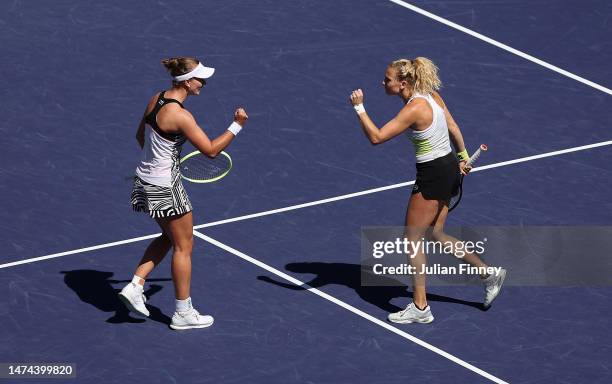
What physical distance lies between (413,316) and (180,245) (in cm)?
215

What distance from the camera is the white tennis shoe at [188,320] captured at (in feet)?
45.4

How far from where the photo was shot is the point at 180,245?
13609 mm

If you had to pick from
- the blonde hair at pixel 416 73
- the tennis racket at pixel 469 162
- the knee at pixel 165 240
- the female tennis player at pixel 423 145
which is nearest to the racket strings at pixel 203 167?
the knee at pixel 165 240

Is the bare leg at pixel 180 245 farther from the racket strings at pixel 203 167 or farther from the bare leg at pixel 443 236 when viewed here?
the bare leg at pixel 443 236

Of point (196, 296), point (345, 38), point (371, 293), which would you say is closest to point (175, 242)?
point (196, 296)

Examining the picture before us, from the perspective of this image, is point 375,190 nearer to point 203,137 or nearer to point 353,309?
point 353,309

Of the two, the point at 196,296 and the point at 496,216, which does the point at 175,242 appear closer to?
the point at 196,296

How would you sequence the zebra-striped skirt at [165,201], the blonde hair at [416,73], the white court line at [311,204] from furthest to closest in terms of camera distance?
the white court line at [311,204], the blonde hair at [416,73], the zebra-striped skirt at [165,201]

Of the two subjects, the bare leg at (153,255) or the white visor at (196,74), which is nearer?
the white visor at (196,74)

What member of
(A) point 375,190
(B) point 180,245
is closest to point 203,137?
(B) point 180,245

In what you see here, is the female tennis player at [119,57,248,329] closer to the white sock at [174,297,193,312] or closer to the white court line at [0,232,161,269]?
the white sock at [174,297,193,312]

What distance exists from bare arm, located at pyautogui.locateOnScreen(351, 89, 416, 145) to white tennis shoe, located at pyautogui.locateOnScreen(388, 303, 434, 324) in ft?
5.24

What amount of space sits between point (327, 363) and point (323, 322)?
752 millimetres

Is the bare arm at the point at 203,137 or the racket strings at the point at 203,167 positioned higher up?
the bare arm at the point at 203,137
